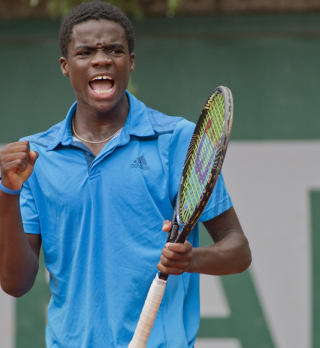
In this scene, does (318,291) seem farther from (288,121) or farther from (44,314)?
(44,314)

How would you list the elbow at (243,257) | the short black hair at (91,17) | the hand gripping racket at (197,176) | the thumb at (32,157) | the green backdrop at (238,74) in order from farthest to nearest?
1. the green backdrop at (238,74)
2. the short black hair at (91,17)
3. the elbow at (243,257)
4. the thumb at (32,157)
5. the hand gripping racket at (197,176)

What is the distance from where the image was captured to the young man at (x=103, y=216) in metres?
1.98

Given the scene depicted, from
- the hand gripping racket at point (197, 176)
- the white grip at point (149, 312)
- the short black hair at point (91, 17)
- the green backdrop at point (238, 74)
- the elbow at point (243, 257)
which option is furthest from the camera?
the green backdrop at point (238, 74)

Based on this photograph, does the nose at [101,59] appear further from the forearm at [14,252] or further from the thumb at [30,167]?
the forearm at [14,252]

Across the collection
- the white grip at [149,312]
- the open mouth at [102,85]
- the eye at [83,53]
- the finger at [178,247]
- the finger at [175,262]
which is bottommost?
the white grip at [149,312]

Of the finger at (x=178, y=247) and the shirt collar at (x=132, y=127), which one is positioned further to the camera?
the shirt collar at (x=132, y=127)

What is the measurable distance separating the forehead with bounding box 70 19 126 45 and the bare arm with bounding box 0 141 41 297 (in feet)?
1.59

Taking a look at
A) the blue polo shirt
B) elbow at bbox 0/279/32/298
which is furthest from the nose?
elbow at bbox 0/279/32/298

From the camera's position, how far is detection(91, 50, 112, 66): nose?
6.72 feet

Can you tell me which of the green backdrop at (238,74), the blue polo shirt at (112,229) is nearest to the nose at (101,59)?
the blue polo shirt at (112,229)

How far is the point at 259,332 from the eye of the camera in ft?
13.3

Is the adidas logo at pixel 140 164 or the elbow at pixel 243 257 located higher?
the adidas logo at pixel 140 164

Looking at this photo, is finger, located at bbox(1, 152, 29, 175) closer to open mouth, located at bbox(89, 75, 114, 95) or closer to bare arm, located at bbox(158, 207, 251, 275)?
open mouth, located at bbox(89, 75, 114, 95)

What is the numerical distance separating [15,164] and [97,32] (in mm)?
610
